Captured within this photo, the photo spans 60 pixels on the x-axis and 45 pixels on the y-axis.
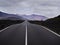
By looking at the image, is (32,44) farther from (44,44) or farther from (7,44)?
(7,44)

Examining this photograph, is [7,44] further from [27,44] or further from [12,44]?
[27,44]

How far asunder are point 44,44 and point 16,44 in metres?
1.90

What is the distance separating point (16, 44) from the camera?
1357 centimetres

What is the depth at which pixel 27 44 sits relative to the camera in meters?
13.7

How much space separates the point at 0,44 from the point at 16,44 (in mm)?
1075

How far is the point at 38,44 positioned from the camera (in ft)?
44.9

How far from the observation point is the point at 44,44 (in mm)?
13641

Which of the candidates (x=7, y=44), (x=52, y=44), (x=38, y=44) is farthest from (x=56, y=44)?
(x=7, y=44)

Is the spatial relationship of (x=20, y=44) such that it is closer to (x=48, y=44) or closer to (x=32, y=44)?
(x=32, y=44)

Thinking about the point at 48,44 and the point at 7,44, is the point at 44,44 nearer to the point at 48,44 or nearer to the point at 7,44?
the point at 48,44

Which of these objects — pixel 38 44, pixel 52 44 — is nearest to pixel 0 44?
pixel 38 44

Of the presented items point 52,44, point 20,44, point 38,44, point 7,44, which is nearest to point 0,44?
point 7,44

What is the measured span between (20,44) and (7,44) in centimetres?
88

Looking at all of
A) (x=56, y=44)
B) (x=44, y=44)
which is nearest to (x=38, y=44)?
(x=44, y=44)
